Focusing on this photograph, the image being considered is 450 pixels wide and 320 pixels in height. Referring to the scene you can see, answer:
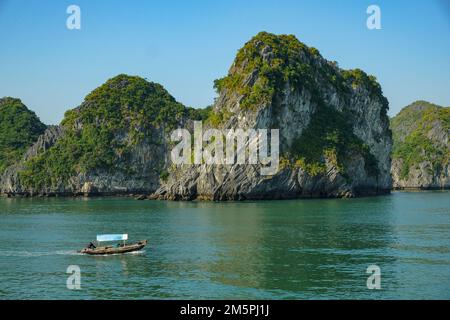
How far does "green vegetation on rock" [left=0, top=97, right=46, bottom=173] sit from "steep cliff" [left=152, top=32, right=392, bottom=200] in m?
59.6

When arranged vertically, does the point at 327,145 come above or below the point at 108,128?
below

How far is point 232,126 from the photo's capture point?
12106 centimetres

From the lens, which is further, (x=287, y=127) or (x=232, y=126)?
(x=287, y=127)

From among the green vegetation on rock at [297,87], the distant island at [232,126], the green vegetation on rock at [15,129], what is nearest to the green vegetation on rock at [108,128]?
the distant island at [232,126]

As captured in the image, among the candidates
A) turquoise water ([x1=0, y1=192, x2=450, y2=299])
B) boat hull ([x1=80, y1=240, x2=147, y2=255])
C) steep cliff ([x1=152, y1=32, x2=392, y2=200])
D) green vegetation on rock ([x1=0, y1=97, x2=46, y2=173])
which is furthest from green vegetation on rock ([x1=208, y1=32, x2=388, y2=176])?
boat hull ([x1=80, y1=240, x2=147, y2=255])

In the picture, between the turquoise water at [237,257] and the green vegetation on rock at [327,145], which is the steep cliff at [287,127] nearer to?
the green vegetation on rock at [327,145]

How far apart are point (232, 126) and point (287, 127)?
10.5 m

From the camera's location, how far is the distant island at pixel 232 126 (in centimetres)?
11875

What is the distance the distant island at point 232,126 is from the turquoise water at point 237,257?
119 ft

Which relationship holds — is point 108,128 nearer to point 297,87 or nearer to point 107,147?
point 107,147

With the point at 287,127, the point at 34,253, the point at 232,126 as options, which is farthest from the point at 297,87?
the point at 34,253
